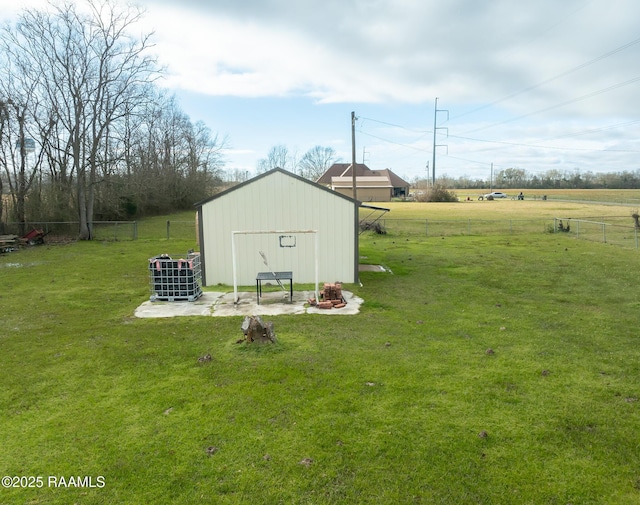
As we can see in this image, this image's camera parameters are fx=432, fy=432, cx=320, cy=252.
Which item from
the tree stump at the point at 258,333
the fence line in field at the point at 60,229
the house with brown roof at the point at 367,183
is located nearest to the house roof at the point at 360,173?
the house with brown roof at the point at 367,183

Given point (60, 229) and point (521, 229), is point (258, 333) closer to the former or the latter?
point (60, 229)

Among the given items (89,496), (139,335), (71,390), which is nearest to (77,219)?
(139,335)

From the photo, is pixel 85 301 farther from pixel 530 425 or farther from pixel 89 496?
pixel 530 425

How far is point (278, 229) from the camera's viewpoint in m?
12.7

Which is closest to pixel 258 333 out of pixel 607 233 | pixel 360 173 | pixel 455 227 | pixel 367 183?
pixel 607 233

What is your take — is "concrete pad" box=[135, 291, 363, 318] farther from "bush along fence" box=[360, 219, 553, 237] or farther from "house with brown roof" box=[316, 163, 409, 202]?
"house with brown roof" box=[316, 163, 409, 202]

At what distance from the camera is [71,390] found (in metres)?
5.97

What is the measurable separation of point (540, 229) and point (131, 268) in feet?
80.2

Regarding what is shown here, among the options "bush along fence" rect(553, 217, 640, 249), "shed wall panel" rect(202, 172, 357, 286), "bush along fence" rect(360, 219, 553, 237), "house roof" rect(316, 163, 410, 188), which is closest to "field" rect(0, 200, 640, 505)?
"shed wall panel" rect(202, 172, 357, 286)

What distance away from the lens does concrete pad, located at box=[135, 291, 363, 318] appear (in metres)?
9.86

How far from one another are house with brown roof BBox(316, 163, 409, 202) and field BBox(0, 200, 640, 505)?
5766 centimetres

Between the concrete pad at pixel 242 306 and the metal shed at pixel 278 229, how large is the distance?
142cm

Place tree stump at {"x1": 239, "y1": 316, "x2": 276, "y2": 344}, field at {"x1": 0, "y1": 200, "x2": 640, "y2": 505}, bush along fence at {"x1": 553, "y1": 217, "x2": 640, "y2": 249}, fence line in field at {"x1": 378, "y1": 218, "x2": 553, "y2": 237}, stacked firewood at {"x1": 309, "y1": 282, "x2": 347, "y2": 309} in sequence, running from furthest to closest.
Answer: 1. fence line in field at {"x1": 378, "y1": 218, "x2": 553, "y2": 237}
2. bush along fence at {"x1": 553, "y1": 217, "x2": 640, "y2": 249}
3. stacked firewood at {"x1": 309, "y1": 282, "x2": 347, "y2": 309}
4. tree stump at {"x1": 239, "y1": 316, "x2": 276, "y2": 344}
5. field at {"x1": 0, "y1": 200, "x2": 640, "y2": 505}

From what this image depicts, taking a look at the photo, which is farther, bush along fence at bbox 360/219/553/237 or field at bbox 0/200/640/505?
bush along fence at bbox 360/219/553/237
